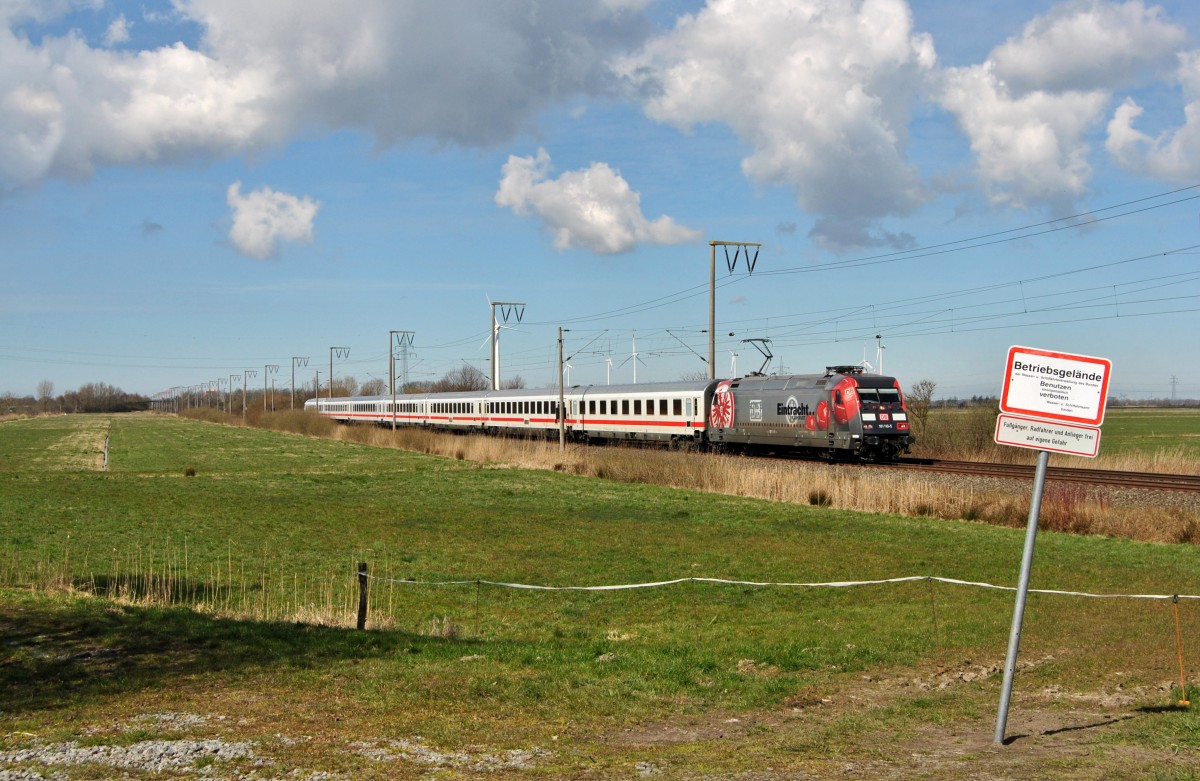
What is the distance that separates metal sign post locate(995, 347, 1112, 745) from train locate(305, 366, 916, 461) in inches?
1126

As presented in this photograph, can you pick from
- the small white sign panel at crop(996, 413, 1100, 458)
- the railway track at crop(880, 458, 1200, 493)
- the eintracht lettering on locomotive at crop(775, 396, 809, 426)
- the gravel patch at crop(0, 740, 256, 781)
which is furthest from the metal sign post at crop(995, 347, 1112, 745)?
the eintracht lettering on locomotive at crop(775, 396, 809, 426)

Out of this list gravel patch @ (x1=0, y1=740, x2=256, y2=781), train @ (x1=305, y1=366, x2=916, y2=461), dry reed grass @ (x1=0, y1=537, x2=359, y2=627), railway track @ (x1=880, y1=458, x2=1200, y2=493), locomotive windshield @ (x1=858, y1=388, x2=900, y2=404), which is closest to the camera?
gravel patch @ (x1=0, y1=740, x2=256, y2=781)

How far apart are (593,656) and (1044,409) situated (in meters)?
5.33

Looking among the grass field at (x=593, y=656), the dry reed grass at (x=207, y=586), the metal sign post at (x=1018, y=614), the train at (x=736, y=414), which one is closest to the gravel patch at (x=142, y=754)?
the grass field at (x=593, y=656)

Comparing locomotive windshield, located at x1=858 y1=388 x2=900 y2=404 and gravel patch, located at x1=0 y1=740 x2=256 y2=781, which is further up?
locomotive windshield, located at x1=858 y1=388 x2=900 y2=404

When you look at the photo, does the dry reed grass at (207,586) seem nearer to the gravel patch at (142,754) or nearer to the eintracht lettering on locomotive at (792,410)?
the gravel patch at (142,754)

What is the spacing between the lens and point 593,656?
35.6 feet

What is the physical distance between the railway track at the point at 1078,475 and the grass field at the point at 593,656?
5.29m

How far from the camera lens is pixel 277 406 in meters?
155

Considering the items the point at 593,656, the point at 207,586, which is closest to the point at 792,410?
the point at 207,586

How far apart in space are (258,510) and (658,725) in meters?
24.2

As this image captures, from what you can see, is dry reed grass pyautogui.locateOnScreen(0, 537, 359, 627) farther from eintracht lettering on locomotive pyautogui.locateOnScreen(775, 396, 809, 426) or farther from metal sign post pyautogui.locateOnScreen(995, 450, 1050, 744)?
eintracht lettering on locomotive pyautogui.locateOnScreen(775, 396, 809, 426)

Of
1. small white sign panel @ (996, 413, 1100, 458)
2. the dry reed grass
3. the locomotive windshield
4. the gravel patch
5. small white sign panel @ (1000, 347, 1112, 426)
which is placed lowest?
the dry reed grass

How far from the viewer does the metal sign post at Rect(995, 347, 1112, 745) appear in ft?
23.5
